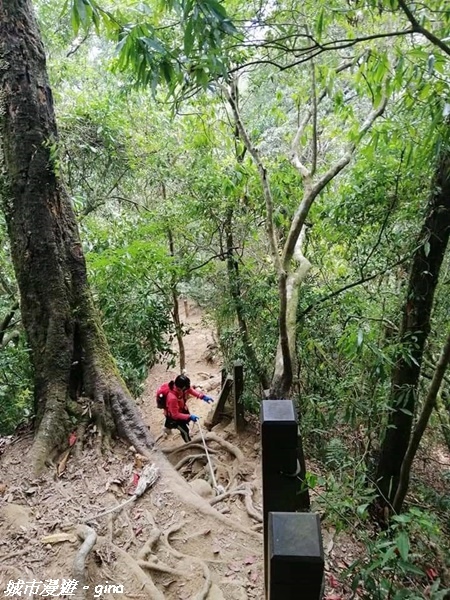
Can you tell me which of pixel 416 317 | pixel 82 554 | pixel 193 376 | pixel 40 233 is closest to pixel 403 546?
pixel 416 317

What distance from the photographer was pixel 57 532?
3111 mm

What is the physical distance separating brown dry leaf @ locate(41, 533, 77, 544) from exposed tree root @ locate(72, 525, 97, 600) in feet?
0.17

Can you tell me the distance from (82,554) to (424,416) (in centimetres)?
247

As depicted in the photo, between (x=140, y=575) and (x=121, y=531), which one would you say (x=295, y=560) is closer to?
(x=140, y=575)

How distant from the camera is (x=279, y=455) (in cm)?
180

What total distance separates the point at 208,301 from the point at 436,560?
513cm

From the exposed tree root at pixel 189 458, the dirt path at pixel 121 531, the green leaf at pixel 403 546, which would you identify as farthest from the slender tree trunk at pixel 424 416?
the exposed tree root at pixel 189 458

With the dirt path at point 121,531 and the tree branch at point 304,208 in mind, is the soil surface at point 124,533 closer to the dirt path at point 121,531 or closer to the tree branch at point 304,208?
the dirt path at point 121,531

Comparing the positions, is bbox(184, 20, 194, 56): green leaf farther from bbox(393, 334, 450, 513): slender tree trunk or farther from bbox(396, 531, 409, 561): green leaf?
bbox(396, 531, 409, 561): green leaf

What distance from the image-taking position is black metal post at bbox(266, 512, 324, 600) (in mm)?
1179

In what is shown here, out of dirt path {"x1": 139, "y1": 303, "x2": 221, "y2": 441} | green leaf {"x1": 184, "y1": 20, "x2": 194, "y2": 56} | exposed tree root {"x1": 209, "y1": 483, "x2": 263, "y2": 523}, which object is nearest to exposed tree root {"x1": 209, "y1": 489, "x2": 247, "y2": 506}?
exposed tree root {"x1": 209, "y1": 483, "x2": 263, "y2": 523}

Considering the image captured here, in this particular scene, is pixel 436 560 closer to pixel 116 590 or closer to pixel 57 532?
pixel 116 590

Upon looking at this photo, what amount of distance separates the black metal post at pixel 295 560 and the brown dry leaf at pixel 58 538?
235 centimetres

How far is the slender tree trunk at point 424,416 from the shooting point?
241cm
